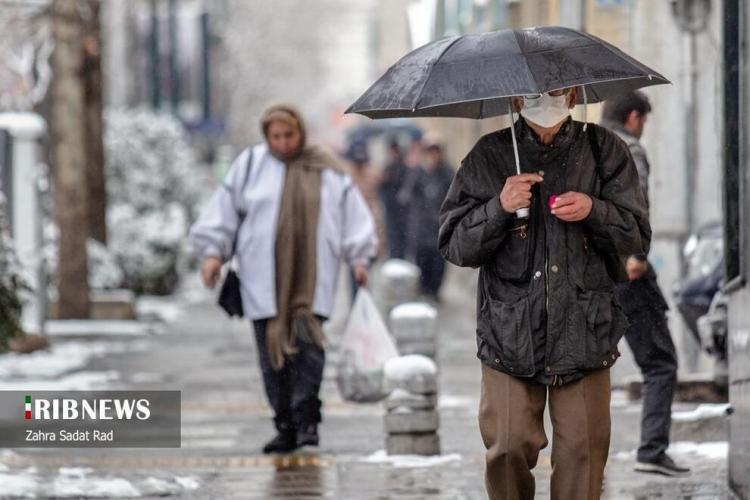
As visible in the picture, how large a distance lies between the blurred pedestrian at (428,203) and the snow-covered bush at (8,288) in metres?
8.88

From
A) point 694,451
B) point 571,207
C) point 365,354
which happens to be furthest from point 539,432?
point 365,354

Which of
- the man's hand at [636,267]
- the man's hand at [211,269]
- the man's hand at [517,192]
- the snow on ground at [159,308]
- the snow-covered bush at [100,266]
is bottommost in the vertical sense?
the snow on ground at [159,308]

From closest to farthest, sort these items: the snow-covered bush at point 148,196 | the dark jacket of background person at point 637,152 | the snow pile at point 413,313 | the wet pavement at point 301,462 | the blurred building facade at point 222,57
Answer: the dark jacket of background person at point 637,152, the wet pavement at point 301,462, the snow pile at point 413,313, the snow-covered bush at point 148,196, the blurred building facade at point 222,57

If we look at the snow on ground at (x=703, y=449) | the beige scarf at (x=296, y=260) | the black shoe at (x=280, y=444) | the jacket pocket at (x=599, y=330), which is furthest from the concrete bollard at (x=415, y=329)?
the jacket pocket at (x=599, y=330)

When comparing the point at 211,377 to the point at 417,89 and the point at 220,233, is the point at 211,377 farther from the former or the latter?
the point at 417,89

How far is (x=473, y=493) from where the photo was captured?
8.27m

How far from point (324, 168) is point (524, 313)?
4.15 m

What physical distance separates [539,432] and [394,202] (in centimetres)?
1809

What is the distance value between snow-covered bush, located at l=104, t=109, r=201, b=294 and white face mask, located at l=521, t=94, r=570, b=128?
57.2 feet

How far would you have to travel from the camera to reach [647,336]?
8.52m

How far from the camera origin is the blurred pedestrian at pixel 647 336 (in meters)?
8.47

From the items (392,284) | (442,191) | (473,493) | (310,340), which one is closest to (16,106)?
(442,191)

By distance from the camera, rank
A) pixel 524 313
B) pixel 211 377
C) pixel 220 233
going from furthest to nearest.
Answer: pixel 211 377 → pixel 220 233 → pixel 524 313

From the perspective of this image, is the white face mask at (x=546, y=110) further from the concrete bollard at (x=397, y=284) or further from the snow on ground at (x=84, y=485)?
the concrete bollard at (x=397, y=284)
